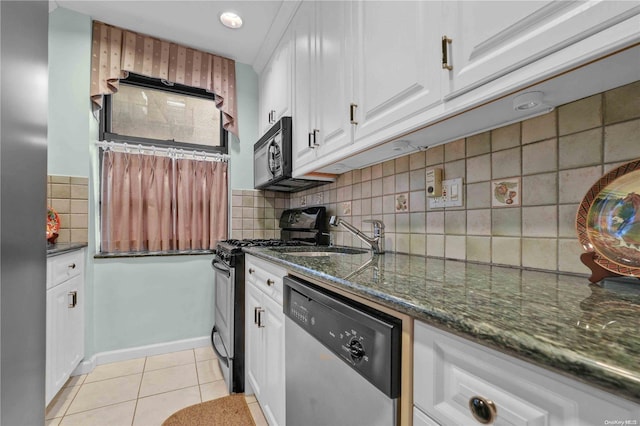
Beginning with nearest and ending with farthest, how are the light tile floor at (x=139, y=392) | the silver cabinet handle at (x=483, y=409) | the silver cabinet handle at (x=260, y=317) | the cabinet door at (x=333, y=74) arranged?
1. the silver cabinet handle at (x=483, y=409)
2. the cabinet door at (x=333, y=74)
3. the silver cabinet handle at (x=260, y=317)
4. the light tile floor at (x=139, y=392)

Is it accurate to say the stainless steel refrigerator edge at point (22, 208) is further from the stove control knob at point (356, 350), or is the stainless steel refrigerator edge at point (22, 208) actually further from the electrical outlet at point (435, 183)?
the electrical outlet at point (435, 183)

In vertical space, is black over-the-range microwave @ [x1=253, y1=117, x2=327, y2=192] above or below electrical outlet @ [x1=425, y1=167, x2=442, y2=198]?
above

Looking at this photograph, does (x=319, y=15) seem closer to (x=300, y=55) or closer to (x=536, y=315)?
(x=300, y=55)

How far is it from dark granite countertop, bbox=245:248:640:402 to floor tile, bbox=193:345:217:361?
1818mm

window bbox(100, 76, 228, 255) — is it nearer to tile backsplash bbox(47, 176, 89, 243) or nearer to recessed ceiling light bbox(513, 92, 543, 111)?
tile backsplash bbox(47, 176, 89, 243)

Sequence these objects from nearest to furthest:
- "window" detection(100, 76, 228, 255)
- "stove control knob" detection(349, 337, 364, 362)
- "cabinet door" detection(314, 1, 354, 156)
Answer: "stove control knob" detection(349, 337, 364, 362)
"cabinet door" detection(314, 1, 354, 156)
"window" detection(100, 76, 228, 255)

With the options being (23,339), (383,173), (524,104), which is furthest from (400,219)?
(23,339)

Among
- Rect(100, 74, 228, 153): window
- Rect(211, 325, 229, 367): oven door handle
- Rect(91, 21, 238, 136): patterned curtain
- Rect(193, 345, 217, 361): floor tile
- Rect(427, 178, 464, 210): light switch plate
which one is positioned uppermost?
Rect(91, 21, 238, 136): patterned curtain

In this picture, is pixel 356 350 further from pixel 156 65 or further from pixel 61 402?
pixel 156 65

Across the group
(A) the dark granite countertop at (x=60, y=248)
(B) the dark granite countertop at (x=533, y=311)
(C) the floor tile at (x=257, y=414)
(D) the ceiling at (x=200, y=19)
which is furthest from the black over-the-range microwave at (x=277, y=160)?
(C) the floor tile at (x=257, y=414)

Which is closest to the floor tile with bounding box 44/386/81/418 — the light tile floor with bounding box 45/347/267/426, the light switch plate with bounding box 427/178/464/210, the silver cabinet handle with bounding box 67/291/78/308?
the light tile floor with bounding box 45/347/267/426

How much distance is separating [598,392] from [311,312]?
682 millimetres

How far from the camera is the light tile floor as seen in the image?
1.52 metres

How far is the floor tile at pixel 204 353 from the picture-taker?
2.21 meters
